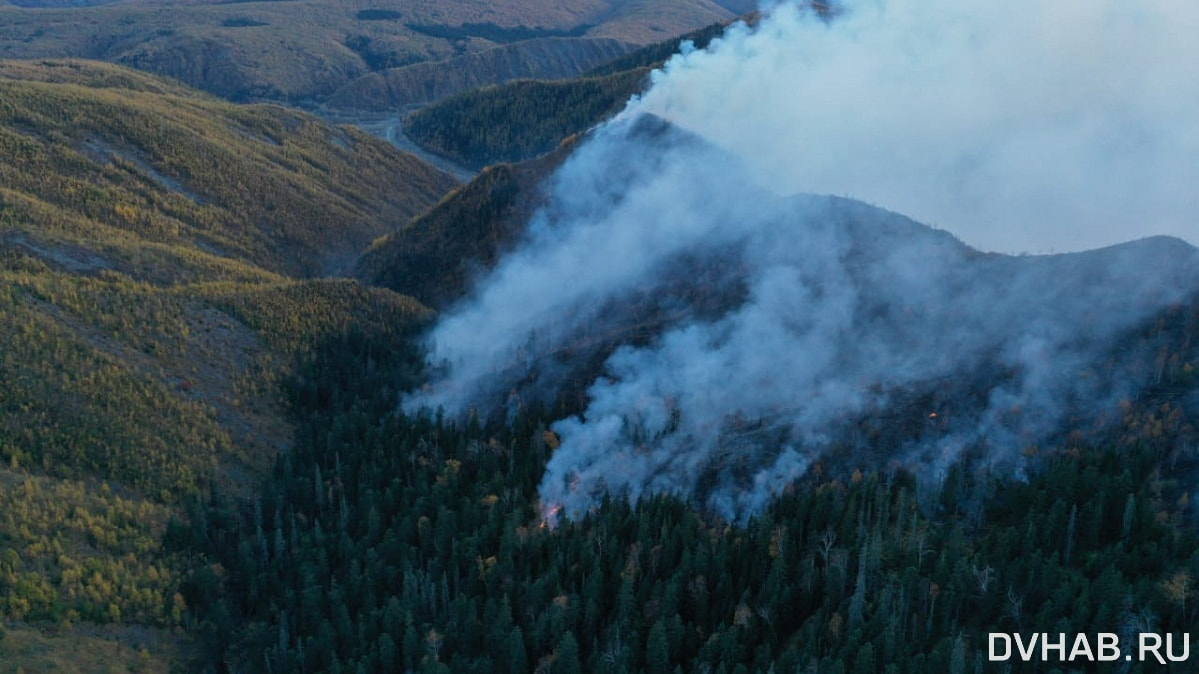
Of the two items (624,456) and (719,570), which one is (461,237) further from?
(719,570)

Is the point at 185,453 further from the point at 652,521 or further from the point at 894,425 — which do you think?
the point at 894,425

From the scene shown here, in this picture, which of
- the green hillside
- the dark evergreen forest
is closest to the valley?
the dark evergreen forest

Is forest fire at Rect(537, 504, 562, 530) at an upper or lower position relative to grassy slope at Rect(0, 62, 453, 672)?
lower

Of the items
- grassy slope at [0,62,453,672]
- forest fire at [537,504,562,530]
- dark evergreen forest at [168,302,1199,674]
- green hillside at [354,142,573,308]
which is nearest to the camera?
dark evergreen forest at [168,302,1199,674]

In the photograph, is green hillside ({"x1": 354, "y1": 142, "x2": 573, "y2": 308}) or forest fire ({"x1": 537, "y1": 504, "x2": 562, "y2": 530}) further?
green hillside ({"x1": 354, "y1": 142, "x2": 573, "y2": 308})

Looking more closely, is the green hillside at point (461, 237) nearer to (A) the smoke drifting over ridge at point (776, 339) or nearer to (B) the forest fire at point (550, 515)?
(A) the smoke drifting over ridge at point (776, 339)

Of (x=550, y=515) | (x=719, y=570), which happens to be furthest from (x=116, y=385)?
(x=719, y=570)

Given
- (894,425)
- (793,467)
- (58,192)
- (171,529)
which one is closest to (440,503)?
(171,529)

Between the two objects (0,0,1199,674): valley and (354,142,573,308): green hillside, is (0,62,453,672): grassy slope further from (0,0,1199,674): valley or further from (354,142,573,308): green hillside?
(354,142,573,308): green hillside
